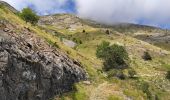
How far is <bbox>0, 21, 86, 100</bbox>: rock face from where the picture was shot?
55.0 m

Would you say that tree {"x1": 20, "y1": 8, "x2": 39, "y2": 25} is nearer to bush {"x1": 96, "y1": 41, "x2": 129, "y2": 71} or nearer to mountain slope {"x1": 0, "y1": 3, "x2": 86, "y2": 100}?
bush {"x1": 96, "y1": 41, "x2": 129, "y2": 71}

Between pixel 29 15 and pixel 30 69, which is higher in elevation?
pixel 29 15

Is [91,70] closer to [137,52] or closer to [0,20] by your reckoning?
Answer: [0,20]

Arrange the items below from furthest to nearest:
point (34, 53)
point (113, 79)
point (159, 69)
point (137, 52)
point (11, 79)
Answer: point (137, 52)
point (159, 69)
point (113, 79)
point (34, 53)
point (11, 79)

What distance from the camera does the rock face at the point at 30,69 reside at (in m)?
55.0

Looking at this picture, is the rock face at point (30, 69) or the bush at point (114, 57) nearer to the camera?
the rock face at point (30, 69)

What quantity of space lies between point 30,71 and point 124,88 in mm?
21903

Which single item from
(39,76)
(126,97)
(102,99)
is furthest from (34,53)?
(126,97)

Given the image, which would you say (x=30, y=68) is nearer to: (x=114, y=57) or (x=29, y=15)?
(x=114, y=57)

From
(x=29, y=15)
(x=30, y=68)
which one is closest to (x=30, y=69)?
(x=30, y=68)

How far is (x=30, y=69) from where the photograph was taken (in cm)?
5956

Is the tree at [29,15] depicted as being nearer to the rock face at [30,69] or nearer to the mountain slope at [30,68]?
the mountain slope at [30,68]

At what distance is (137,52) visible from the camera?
16000 cm

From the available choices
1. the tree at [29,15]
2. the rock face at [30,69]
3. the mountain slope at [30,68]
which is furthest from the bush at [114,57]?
the rock face at [30,69]
